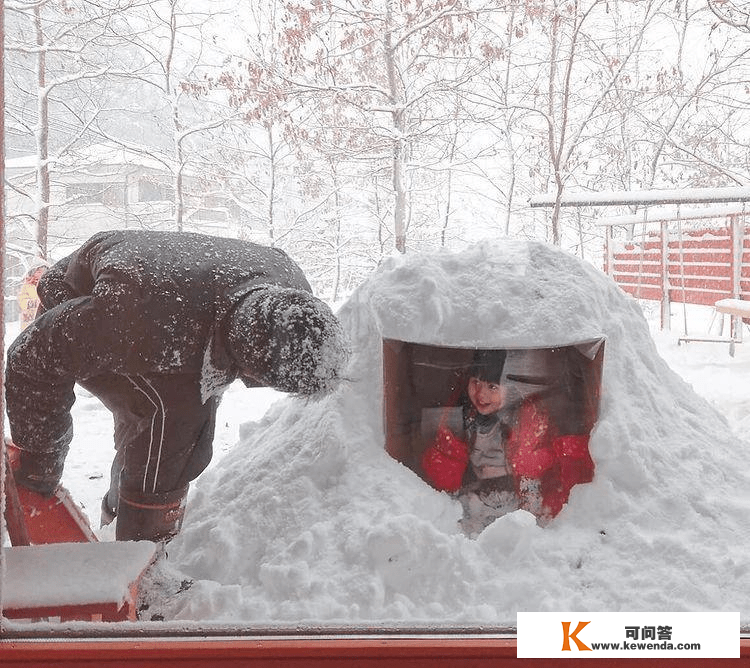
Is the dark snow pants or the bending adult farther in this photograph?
the dark snow pants

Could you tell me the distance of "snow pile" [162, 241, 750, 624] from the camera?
1550 mm

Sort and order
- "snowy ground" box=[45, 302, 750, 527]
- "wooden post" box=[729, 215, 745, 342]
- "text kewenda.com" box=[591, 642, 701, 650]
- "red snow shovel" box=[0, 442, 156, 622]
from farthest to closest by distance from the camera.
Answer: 1. "wooden post" box=[729, 215, 745, 342]
2. "snowy ground" box=[45, 302, 750, 527]
3. "red snow shovel" box=[0, 442, 156, 622]
4. "text kewenda.com" box=[591, 642, 701, 650]

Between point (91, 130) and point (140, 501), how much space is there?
1225 millimetres

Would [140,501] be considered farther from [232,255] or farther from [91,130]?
[91,130]

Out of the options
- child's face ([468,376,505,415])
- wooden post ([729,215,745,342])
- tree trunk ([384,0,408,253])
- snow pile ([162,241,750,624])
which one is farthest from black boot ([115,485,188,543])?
wooden post ([729,215,745,342])

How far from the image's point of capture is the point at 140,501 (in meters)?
1.71

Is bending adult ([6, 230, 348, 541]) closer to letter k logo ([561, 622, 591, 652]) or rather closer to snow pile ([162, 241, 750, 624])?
snow pile ([162, 241, 750, 624])

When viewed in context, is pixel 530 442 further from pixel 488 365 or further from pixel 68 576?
pixel 68 576

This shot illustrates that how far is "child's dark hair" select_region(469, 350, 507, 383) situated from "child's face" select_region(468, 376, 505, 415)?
19 mm

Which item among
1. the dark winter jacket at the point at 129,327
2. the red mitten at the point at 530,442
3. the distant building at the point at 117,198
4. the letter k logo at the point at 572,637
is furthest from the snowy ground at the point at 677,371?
the letter k logo at the point at 572,637

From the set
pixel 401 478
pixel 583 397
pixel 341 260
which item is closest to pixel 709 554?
pixel 583 397

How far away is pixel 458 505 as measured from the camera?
194 cm

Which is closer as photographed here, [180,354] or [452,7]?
[180,354]

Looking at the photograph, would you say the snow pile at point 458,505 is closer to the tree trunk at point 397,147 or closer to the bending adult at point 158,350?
the tree trunk at point 397,147
